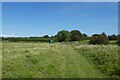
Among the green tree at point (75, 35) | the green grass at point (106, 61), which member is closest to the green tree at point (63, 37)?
the green tree at point (75, 35)

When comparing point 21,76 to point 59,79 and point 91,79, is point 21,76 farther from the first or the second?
point 91,79

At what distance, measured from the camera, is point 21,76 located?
545 inches

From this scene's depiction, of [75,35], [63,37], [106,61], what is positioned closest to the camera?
[106,61]

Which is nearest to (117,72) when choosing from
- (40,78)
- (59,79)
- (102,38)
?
(59,79)

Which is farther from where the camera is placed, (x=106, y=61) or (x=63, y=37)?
(x=63, y=37)

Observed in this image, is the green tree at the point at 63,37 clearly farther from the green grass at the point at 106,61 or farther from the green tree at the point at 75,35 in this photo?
the green grass at the point at 106,61

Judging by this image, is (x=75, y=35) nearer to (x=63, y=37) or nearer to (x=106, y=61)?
(x=63, y=37)

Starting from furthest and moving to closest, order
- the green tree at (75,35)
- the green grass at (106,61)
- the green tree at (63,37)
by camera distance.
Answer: the green tree at (63,37) → the green tree at (75,35) → the green grass at (106,61)

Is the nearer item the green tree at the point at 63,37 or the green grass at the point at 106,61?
the green grass at the point at 106,61

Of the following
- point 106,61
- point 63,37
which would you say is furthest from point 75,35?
point 106,61

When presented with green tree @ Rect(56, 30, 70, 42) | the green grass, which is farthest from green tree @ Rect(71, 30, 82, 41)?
the green grass

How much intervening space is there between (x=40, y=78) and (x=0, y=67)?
412 centimetres

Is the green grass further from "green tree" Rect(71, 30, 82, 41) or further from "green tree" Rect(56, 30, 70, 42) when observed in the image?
"green tree" Rect(56, 30, 70, 42)

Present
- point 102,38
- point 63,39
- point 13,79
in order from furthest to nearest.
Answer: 1. point 63,39
2. point 102,38
3. point 13,79
